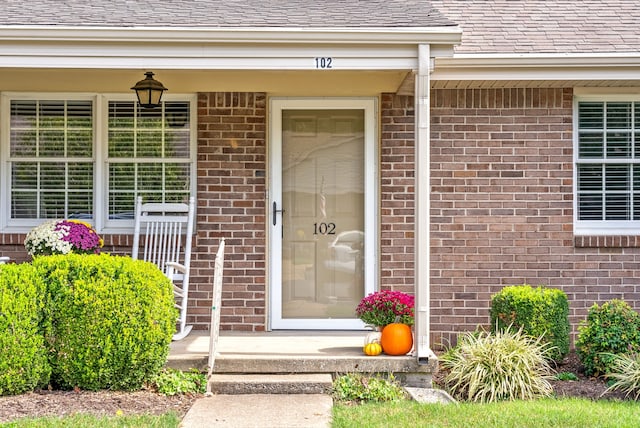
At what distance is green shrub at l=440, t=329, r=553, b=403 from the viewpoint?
5559 mm

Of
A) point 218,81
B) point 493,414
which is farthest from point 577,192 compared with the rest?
point 218,81

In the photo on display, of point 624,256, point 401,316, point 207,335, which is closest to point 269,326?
point 207,335

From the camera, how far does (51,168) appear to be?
730 centimetres

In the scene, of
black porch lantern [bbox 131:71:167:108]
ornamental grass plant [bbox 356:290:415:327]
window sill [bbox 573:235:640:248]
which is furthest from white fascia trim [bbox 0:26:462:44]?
window sill [bbox 573:235:640:248]

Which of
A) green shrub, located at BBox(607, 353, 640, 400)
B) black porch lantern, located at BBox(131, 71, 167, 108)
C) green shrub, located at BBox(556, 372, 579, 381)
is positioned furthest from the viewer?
black porch lantern, located at BBox(131, 71, 167, 108)

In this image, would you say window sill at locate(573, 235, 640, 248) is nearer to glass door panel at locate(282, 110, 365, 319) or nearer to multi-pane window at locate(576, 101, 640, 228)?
multi-pane window at locate(576, 101, 640, 228)

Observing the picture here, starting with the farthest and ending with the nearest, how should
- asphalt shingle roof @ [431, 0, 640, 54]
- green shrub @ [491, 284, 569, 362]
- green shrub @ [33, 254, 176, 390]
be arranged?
asphalt shingle roof @ [431, 0, 640, 54] < green shrub @ [491, 284, 569, 362] < green shrub @ [33, 254, 176, 390]

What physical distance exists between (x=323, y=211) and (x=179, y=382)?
246cm

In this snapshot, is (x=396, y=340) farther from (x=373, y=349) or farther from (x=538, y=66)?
(x=538, y=66)

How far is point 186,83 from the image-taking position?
6836 mm

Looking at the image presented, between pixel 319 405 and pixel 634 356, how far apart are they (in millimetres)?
2555

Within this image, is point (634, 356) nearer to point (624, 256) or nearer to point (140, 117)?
point (624, 256)

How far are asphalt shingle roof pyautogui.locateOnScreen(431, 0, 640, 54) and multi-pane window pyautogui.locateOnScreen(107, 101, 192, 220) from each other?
2837mm

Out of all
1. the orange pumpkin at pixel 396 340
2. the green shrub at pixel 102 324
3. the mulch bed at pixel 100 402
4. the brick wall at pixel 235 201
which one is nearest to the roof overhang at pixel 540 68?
the brick wall at pixel 235 201
